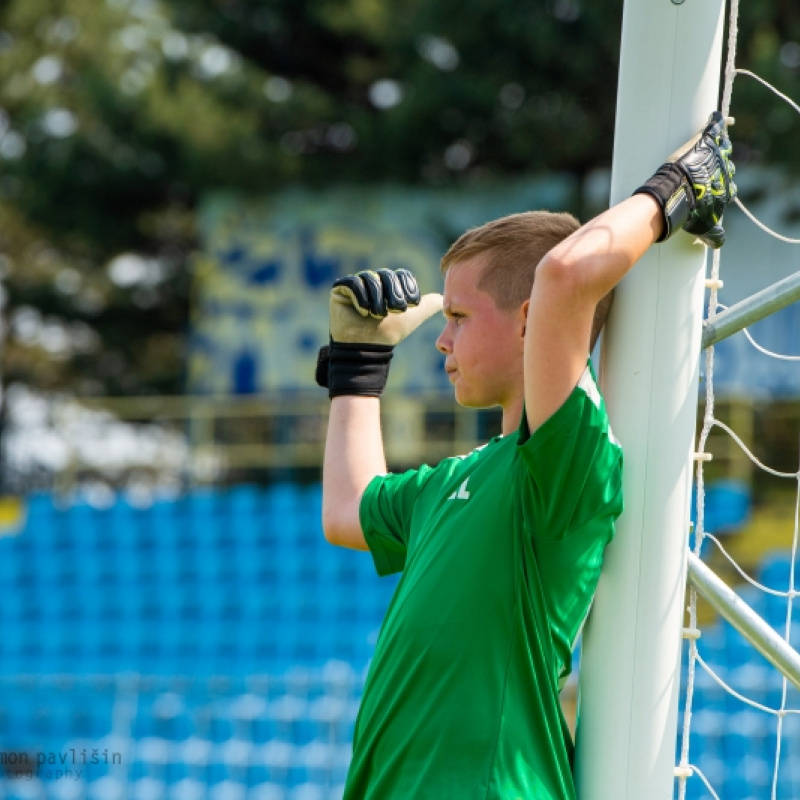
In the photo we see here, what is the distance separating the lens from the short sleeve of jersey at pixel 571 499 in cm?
151

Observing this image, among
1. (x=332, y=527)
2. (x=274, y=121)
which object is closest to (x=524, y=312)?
(x=332, y=527)

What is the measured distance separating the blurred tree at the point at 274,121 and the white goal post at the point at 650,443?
10376 mm

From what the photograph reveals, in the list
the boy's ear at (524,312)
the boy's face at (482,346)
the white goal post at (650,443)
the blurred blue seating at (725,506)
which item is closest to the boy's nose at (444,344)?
the boy's face at (482,346)

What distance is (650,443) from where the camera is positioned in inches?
66.3

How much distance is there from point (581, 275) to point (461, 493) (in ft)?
1.33

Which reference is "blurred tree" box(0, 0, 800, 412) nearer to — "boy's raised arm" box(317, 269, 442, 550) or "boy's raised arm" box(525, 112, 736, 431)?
"boy's raised arm" box(317, 269, 442, 550)

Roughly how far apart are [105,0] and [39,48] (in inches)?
50.0

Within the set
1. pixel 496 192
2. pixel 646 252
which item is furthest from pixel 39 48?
pixel 646 252

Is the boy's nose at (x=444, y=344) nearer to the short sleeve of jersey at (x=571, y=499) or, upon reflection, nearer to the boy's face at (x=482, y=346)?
the boy's face at (x=482, y=346)

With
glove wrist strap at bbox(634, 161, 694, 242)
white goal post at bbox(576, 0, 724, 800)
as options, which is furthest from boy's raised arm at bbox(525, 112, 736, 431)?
white goal post at bbox(576, 0, 724, 800)

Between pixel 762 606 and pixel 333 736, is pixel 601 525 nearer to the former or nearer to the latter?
pixel 333 736

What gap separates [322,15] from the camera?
46.1 ft

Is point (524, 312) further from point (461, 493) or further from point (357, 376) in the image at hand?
point (357, 376)

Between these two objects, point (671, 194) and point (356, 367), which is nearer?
point (671, 194)
